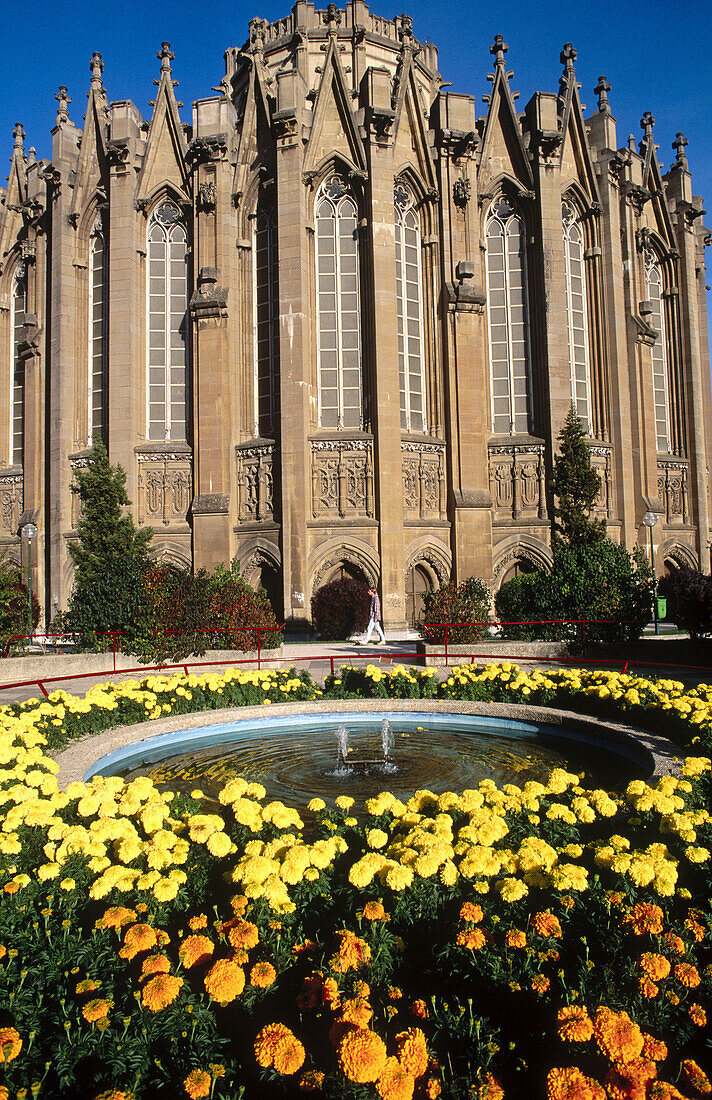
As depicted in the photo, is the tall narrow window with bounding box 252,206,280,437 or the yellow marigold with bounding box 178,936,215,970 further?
the tall narrow window with bounding box 252,206,280,437

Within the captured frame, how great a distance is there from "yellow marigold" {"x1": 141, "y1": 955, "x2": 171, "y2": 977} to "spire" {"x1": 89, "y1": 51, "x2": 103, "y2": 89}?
107 feet

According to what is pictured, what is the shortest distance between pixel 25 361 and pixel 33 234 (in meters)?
5.38

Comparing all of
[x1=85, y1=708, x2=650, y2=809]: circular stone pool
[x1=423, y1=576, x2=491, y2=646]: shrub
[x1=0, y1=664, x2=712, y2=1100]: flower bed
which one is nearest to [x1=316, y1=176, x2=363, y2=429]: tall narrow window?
[x1=423, y1=576, x2=491, y2=646]: shrub

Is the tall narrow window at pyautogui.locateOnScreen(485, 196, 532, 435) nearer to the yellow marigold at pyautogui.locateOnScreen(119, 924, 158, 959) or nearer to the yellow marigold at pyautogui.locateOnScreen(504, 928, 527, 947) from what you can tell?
the yellow marigold at pyautogui.locateOnScreen(504, 928, 527, 947)

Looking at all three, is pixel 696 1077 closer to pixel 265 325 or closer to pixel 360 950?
pixel 360 950

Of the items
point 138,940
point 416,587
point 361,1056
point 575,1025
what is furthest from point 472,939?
point 416,587

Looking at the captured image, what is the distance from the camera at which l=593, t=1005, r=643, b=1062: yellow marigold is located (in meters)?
2.61

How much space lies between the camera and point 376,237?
79.7 ft

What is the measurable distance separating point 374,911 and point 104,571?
14.1 metres

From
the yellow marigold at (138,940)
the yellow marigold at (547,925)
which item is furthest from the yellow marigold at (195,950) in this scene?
the yellow marigold at (547,925)

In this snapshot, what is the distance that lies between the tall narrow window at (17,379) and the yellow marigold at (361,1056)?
1198 inches

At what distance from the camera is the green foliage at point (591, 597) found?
1618cm

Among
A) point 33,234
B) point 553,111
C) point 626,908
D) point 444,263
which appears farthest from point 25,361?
point 626,908

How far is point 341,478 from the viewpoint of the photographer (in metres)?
24.1
